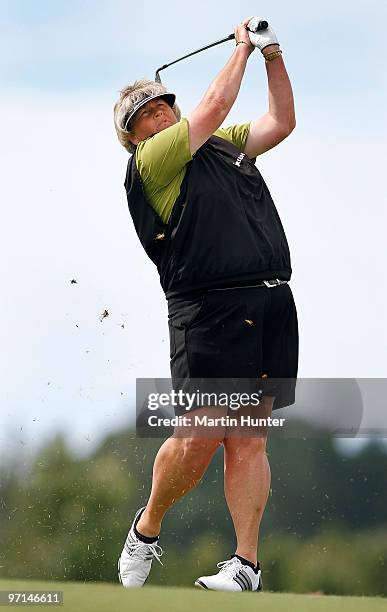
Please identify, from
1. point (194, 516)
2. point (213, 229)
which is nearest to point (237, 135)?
point (213, 229)

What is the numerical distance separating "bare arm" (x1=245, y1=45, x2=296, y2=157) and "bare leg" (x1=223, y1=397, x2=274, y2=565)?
1.28 m

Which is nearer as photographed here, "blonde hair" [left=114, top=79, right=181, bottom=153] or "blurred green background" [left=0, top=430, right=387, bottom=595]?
"blonde hair" [left=114, top=79, right=181, bottom=153]

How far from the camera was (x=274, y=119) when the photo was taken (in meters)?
5.79

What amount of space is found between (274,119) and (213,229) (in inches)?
30.1

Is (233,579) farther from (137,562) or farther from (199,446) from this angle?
(199,446)

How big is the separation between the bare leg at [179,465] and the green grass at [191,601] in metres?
0.42

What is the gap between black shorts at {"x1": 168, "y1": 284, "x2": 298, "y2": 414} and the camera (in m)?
5.41

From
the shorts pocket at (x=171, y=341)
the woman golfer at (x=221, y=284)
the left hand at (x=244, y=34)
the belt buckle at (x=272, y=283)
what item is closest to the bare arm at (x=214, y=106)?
the woman golfer at (x=221, y=284)

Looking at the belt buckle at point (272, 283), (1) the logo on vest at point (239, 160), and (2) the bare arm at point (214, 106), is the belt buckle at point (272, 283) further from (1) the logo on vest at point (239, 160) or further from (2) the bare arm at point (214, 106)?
(2) the bare arm at point (214, 106)

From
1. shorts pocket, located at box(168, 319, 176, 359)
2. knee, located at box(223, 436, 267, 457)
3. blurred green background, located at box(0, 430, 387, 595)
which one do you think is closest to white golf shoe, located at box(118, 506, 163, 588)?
knee, located at box(223, 436, 267, 457)

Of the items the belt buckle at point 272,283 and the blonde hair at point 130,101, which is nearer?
the belt buckle at point 272,283

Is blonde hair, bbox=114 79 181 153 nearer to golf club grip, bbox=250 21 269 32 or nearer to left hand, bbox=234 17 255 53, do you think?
left hand, bbox=234 17 255 53

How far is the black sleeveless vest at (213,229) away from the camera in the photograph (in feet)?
17.7

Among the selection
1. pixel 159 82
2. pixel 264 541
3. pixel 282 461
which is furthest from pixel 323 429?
pixel 264 541
